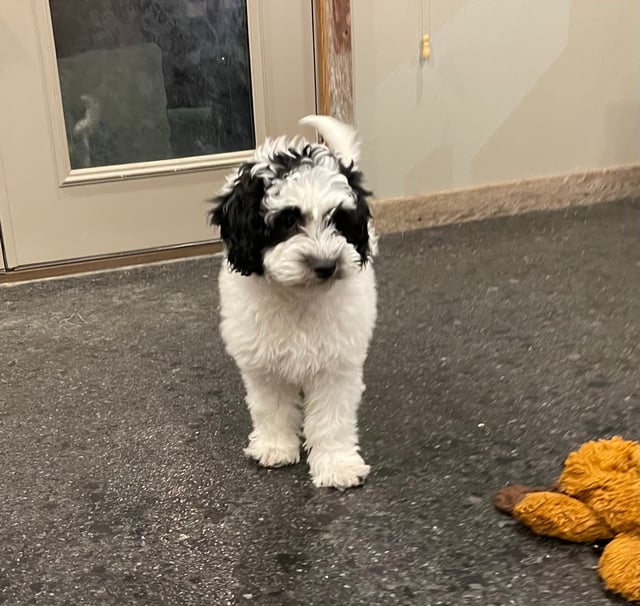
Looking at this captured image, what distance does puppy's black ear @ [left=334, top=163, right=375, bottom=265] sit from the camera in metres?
1.53

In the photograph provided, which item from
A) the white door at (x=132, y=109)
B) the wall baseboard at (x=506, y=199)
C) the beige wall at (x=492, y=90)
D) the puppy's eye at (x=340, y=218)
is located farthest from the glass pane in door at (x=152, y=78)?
the puppy's eye at (x=340, y=218)

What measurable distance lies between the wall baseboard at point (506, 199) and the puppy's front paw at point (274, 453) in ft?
6.18

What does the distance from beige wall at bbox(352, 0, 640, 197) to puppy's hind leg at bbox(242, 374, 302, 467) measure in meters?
1.90

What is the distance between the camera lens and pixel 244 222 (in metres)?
1.49

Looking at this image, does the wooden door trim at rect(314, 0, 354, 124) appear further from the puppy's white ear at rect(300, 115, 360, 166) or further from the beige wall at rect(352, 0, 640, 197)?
the puppy's white ear at rect(300, 115, 360, 166)

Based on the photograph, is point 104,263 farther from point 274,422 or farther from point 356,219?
point 356,219

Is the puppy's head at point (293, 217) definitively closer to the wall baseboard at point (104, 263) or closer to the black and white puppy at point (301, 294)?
the black and white puppy at point (301, 294)

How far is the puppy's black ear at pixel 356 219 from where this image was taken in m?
1.53

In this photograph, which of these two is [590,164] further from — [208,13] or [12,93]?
[12,93]

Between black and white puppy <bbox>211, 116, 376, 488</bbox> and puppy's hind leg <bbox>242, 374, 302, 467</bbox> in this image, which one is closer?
black and white puppy <bbox>211, 116, 376, 488</bbox>

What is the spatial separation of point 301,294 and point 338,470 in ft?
1.25

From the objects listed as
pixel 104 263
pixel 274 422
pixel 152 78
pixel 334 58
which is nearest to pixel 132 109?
pixel 152 78

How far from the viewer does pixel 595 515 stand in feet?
4.73

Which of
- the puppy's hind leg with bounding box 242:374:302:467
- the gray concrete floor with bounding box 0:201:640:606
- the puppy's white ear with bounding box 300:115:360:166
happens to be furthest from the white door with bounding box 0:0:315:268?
the puppy's hind leg with bounding box 242:374:302:467
